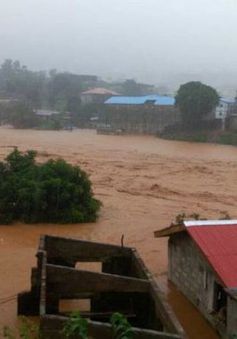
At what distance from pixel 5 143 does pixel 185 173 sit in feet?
63.1

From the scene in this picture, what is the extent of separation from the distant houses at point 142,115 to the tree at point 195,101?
7.80 feet

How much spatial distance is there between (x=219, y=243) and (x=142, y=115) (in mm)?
47057

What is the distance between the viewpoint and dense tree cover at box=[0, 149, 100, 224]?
718 inches

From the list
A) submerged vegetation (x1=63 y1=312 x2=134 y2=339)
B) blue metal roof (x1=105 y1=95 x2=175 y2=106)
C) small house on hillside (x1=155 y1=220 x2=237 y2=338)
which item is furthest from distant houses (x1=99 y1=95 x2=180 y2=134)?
submerged vegetation (x1=63 y1=312 x2=134 y2=339)

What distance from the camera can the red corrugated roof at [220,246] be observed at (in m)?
8.52

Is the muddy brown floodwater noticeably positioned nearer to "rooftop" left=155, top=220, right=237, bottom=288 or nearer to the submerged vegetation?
"rooftop" left=155, top=220, right=237, bottom=288

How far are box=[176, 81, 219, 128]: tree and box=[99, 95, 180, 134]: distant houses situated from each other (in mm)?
2377

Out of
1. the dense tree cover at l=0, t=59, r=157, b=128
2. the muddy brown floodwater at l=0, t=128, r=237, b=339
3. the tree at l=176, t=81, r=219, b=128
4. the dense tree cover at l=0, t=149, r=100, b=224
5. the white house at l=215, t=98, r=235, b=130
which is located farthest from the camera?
the dense tree cover at l=0, t=59, r=157, b=128

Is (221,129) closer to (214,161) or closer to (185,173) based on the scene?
(214,161)

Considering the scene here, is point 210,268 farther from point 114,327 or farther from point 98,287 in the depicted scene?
point 114,327

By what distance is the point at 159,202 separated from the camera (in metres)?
22.2

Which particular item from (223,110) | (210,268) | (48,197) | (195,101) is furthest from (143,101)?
(210,268)

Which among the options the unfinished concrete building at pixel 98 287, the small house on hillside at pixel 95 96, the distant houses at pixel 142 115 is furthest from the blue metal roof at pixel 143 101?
the unfinished concrete building at pixel 98 287

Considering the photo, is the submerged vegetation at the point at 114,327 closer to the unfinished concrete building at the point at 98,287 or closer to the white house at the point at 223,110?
the unfinished concrete building at the point at 98,287
